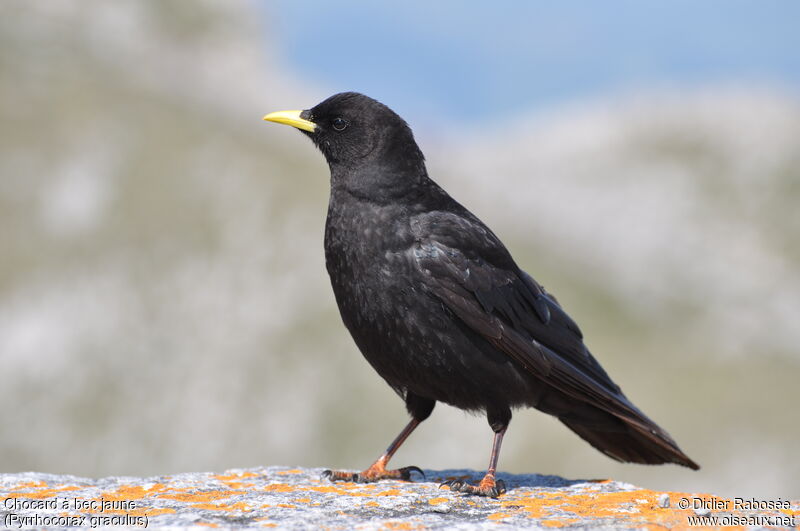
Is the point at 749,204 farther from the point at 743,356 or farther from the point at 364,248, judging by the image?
the point at 364,248

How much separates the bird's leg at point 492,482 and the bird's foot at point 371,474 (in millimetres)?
494

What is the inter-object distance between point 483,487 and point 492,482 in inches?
3.6

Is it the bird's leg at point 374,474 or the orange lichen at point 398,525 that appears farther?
the bird's leg at point 374,474

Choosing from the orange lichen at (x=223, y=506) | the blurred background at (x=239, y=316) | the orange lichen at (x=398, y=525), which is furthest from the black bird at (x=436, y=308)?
the blurred background at (x=239, y=316)

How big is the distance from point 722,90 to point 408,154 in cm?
11319

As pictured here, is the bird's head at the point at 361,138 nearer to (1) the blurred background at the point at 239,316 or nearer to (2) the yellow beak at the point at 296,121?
(2) the yellow beak at the point at 296,121

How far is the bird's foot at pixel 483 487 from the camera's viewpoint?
203 inches

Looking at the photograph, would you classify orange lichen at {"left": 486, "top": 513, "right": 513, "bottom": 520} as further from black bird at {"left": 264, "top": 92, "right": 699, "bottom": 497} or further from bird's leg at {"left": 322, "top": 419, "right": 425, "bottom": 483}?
bird's leg at {"left": 322, "top": 419, "right": 425, "bottom": 483}

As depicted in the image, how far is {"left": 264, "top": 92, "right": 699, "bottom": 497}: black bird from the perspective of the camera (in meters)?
5.38

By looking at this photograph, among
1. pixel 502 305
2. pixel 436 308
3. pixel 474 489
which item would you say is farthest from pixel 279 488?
pixel 502 305

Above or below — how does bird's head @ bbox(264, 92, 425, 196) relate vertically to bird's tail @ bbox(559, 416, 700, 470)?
above

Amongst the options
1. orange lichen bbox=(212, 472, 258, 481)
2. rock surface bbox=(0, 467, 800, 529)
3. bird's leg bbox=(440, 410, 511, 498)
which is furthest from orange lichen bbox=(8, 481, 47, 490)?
bird's leg bbox=(440, 410, 511, 498)

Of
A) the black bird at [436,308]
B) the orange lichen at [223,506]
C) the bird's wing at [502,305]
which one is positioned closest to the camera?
the orange lichen at [223,506]

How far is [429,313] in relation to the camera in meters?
5.38
